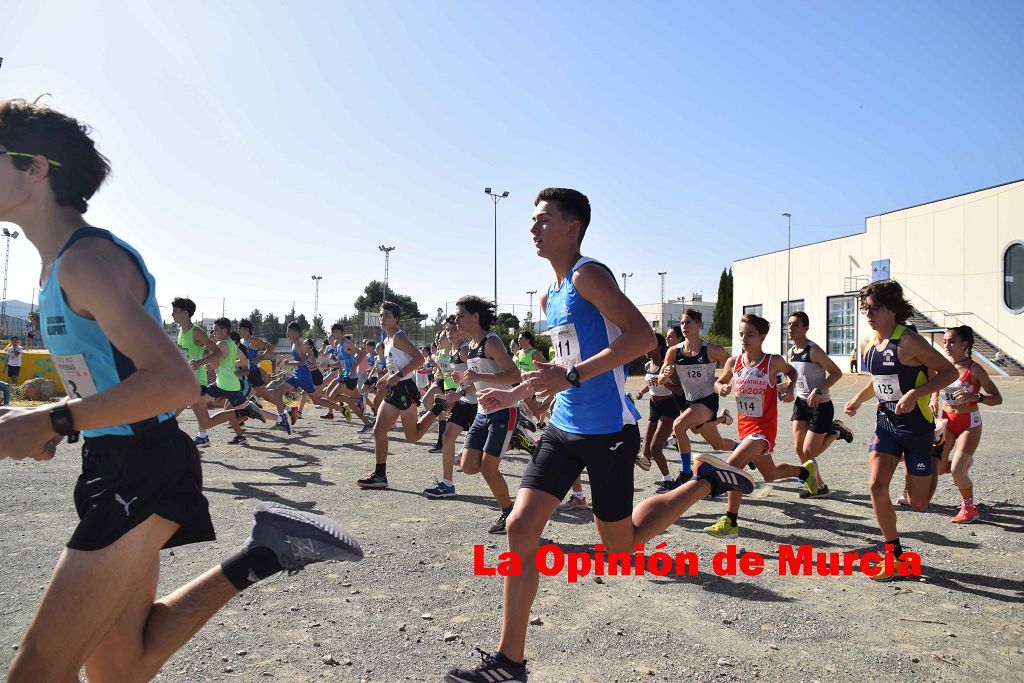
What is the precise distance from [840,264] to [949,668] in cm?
4699

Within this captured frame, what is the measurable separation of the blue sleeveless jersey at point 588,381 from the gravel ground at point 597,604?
1215 mm

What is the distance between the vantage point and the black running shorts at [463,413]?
7.74 meters

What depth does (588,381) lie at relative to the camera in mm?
3510

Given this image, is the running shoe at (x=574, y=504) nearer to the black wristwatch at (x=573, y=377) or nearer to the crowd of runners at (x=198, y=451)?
the crowd of runners at (x=198, y=451)

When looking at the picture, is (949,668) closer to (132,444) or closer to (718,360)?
(132,444)

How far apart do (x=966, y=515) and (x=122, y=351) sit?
23.2 ft

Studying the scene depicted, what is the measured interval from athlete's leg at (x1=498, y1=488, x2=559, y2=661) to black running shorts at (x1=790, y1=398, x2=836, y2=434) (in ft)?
18.6

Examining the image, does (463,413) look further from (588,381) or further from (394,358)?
(588,381)

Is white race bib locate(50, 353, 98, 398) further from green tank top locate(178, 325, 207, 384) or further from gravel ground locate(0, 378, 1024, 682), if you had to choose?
green tank top locate(178, 325, 207, 384)

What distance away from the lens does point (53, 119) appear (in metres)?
2.13

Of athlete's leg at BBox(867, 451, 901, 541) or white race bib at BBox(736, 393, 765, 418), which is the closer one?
athlete's leg at BBox(867, 451, 901, 541)

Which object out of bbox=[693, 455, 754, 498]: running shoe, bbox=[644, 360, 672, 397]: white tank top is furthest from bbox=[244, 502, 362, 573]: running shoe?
bbox=[644, 360, 672, 397]: white tank top

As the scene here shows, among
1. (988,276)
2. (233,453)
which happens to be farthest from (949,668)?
(988,276)

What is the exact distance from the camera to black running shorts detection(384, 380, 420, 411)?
28.2 feet
